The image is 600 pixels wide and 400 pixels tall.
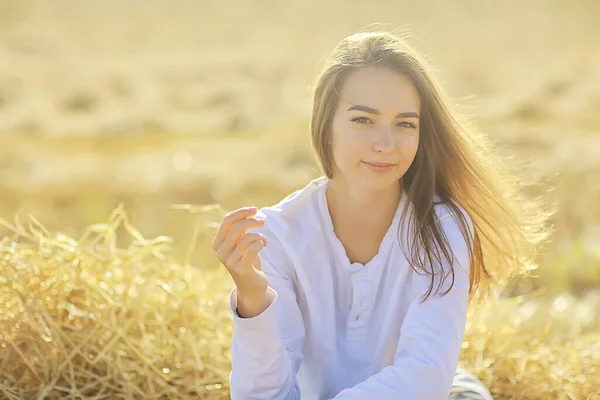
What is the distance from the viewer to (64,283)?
301 centimetres

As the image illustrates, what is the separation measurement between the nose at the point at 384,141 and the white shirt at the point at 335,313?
0.21 metres

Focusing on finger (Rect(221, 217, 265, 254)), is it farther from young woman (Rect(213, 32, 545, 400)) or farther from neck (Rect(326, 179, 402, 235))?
neck (Rect(326, 179, 402, 235))

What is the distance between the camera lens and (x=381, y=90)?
7.45 feet

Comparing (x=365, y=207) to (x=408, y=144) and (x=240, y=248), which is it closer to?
(x=408, y=144)

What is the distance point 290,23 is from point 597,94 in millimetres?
5614

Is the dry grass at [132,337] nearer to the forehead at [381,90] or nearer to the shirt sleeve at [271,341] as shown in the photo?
the shirt sleeve at [271,341]

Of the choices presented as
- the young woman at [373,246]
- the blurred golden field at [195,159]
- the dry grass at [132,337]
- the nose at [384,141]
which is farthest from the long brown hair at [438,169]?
the dry grass at [132,337]

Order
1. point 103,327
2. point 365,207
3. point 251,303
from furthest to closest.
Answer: point 103,327 → point 365,207 → point 251,303

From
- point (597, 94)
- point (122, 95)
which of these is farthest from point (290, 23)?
point (597, 94)

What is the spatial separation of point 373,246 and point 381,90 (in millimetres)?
383

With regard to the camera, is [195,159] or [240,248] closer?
[240,248]

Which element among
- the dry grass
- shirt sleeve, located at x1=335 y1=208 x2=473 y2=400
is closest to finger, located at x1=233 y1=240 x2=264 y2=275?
shirt sleeve, located at x1=335 y1=208 x2=473 y2=400

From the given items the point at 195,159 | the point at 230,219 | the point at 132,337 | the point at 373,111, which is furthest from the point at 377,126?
the point at 195,159

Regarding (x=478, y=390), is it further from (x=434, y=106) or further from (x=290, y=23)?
(x=290, y=23)
